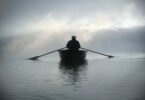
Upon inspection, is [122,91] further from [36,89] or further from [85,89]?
[36,89]

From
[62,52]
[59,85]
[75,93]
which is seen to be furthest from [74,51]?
[75,93]

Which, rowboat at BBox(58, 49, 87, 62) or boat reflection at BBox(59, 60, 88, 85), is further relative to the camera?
rowboat at BBox(58, 49, 87, 62)

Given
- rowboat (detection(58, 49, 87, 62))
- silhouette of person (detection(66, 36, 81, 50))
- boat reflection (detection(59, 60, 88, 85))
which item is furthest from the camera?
silhouette of person (detection(66, 36, 81, 50))

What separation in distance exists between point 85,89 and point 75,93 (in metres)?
0.58

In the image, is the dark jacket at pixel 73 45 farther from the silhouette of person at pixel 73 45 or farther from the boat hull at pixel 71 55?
the boat hull at pixel 71 55

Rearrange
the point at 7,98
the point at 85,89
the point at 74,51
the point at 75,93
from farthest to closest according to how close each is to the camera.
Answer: the point at 74,51 < the point at 85,89 < the point at 75,93 < the point at 7,98

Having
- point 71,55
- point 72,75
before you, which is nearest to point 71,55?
point 71,55

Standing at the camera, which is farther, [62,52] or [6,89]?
[62,52]

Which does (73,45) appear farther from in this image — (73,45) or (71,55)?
(71,55)

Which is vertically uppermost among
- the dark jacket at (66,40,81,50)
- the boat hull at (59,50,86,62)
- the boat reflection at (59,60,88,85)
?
the dark jacket at (66,40,81,50)

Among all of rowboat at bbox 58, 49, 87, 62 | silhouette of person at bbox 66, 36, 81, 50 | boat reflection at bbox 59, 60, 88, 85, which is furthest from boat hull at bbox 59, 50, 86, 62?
boat reflection at bbox 59, 60, 88, 85

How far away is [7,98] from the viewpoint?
715 cm

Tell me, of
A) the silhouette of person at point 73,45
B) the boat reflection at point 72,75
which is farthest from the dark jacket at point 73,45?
the boat reflection at point 72,75

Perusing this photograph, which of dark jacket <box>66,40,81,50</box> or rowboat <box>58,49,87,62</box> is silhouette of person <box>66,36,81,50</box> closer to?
dark jacket <box>66,40,81,50</box>
